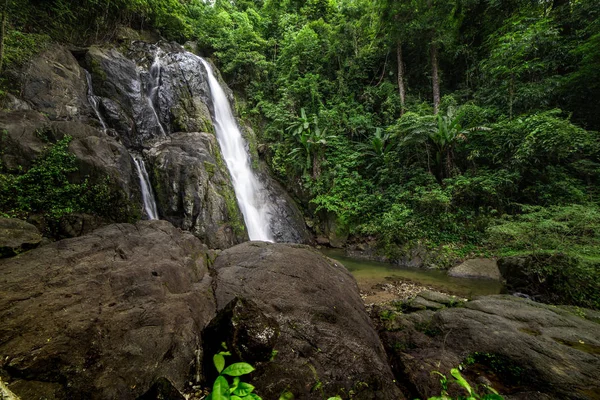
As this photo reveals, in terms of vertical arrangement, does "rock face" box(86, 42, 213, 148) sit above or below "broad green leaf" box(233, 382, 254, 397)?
above

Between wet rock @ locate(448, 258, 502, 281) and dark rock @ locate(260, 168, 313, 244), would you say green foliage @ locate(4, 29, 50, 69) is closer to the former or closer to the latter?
dark rock @ locate(260, 168, 313, 244)

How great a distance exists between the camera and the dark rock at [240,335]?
7.23 ft

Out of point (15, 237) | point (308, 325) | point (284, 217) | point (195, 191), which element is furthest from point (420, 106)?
point (15, 237)

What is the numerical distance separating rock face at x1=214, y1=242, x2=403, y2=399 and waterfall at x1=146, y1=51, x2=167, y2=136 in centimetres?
886

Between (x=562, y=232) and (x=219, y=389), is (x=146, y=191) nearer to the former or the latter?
(x=219, y=389)

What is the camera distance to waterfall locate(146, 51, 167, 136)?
1096 centimetres

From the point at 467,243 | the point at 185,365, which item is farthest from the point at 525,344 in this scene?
the point at 467,243

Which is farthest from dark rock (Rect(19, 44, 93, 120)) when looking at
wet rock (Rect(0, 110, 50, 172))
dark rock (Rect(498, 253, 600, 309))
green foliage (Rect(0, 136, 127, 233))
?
dark rock (Rect(498, 253, 600, 309))

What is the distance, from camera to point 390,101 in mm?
15617

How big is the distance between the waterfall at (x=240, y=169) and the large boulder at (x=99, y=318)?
7692 mm

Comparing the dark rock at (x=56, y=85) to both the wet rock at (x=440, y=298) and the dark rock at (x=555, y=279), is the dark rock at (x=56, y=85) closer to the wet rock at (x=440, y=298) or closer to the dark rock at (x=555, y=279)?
the wet rock at (x=440, y=298)

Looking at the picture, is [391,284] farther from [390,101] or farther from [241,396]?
[390,101]

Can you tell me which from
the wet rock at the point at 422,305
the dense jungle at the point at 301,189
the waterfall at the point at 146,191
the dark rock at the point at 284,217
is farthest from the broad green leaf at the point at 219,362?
the dark rock at the point at 284,217

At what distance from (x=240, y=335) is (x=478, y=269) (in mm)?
9486
